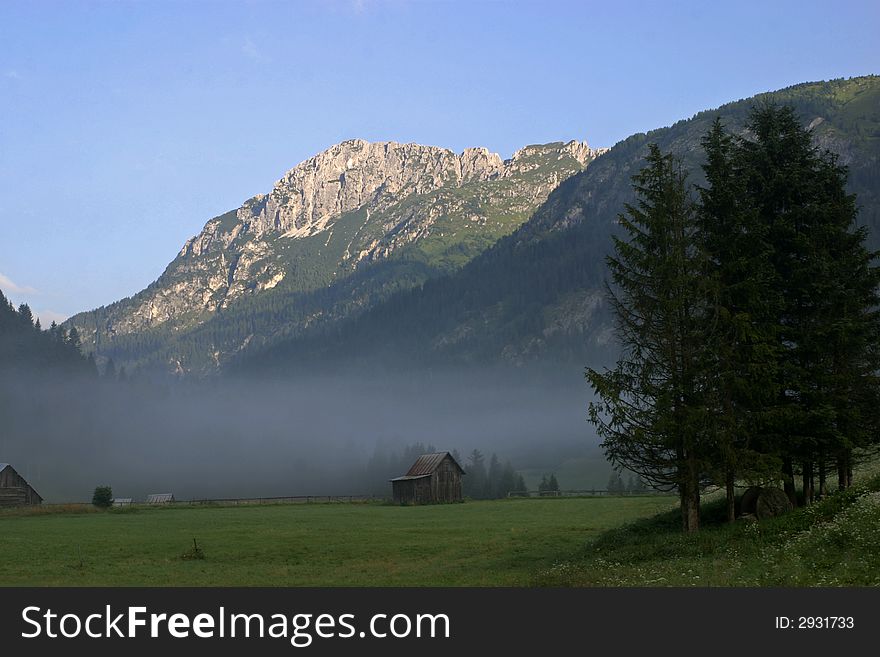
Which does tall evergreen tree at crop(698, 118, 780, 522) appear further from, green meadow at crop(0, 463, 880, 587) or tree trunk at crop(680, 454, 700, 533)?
green meadow at crop(0, 463, 880, 587)

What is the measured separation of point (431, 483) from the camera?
118750 millimetres

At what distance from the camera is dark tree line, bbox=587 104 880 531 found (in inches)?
1380

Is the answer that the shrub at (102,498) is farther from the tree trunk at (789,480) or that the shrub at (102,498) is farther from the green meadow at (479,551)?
the tree trunk at (789,480)

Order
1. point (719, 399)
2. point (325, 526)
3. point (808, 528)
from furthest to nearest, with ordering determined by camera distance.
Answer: point (325, 526) → point (719, 399) → point (808, 528)

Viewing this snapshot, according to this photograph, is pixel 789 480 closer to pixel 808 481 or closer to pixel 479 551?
pixel 808 481

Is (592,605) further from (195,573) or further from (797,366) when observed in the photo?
(195,573)

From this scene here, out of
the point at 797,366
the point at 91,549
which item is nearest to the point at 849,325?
the point at 797,366

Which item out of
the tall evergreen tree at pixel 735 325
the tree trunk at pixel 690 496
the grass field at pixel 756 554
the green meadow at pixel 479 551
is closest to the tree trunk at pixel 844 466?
the green meadow at pixel 479 551

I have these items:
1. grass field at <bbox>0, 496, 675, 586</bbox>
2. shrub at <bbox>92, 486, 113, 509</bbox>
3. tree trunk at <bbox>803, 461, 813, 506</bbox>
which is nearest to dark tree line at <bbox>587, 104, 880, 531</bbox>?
tree trunk at <bbox>803, 461, 813, 506</bbox>

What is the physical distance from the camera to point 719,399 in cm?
3531

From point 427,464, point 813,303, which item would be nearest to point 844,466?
point 813,303

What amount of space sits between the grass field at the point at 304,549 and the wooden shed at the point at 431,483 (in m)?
33.0

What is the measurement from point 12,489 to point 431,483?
175 feet

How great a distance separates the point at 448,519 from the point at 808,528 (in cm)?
5140
